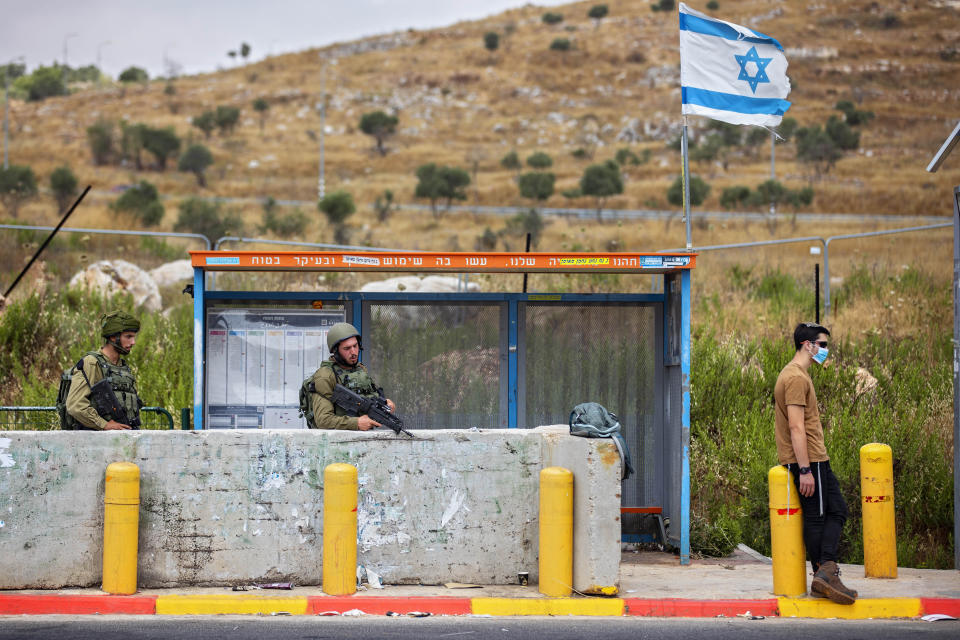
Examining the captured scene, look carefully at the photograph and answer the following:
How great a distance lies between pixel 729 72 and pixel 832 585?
16.4 feet

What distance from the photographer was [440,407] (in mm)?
9961

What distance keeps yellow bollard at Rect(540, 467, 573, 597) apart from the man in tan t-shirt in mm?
1634

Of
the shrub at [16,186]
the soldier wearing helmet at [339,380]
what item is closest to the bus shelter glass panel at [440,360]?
the soldier wearing helmet at [339,380]

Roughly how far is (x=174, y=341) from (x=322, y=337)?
6.00m

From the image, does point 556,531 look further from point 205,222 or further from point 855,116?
point 855,116

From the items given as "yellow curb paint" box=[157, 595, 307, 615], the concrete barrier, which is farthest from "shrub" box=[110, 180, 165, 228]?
"yellow curb paint" box=[157, 595, 307, 615]

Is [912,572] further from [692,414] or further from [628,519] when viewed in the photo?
[692,414]

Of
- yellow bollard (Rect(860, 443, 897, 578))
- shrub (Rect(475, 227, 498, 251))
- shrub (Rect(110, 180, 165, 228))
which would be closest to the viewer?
yellow bollard (Rect(860, 443, 897, 578))

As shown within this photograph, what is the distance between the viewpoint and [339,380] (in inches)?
310

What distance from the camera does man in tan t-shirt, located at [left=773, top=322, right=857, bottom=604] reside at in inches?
284

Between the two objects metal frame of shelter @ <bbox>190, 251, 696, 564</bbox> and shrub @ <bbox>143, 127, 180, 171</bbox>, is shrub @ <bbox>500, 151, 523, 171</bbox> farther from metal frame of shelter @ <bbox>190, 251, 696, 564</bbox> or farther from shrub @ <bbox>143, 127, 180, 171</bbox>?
metal frame of shelter @ <bbox>190, 251, 696, 564</bbox>

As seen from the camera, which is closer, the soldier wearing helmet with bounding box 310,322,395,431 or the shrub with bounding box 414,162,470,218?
the soldier wearing helmet with bounding box 310,322,395,431

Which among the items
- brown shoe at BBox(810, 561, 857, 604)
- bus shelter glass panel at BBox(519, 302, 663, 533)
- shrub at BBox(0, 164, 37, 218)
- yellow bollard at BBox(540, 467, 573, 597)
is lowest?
brown shoe at BBox(810, 561, 857, 604)

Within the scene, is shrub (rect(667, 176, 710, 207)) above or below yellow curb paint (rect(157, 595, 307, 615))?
above
